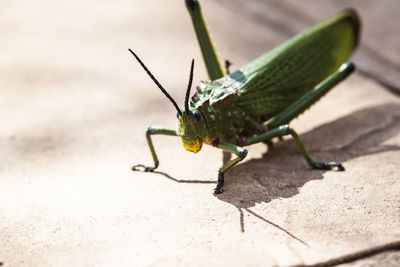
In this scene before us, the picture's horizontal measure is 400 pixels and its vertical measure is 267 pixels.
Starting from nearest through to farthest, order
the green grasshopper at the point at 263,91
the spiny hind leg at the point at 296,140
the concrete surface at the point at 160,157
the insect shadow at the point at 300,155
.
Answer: the concrete surface at the point at 160,157 < the insect shadow at the point at 300,155 < the green grasshopper at the point at 263,91 < the spiny hind leg at the point at 296,140

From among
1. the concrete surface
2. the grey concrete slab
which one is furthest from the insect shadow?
the grey concrete slab

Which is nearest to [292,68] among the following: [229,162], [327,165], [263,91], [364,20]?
[263,91]

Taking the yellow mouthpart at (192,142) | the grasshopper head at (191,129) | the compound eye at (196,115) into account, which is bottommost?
the yellow mouthpart at (192,142)

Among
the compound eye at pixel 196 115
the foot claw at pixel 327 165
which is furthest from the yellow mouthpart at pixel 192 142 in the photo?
the foot claw at pixel 327 165

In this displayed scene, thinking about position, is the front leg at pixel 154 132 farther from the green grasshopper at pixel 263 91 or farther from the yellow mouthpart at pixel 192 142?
the yellow mouthpart at pixel 192 142

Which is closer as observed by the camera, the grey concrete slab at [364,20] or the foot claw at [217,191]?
the foot claw at [217,191]

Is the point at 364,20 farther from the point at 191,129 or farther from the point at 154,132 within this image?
the point at 191,129

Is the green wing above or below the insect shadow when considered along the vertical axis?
above

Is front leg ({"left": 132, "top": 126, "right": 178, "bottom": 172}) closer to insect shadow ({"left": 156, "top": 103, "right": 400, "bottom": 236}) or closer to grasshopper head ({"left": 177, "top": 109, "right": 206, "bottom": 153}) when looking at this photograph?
insect shadow ({"left": 156, "top": 103, "right": 400, "bottom": 236})
